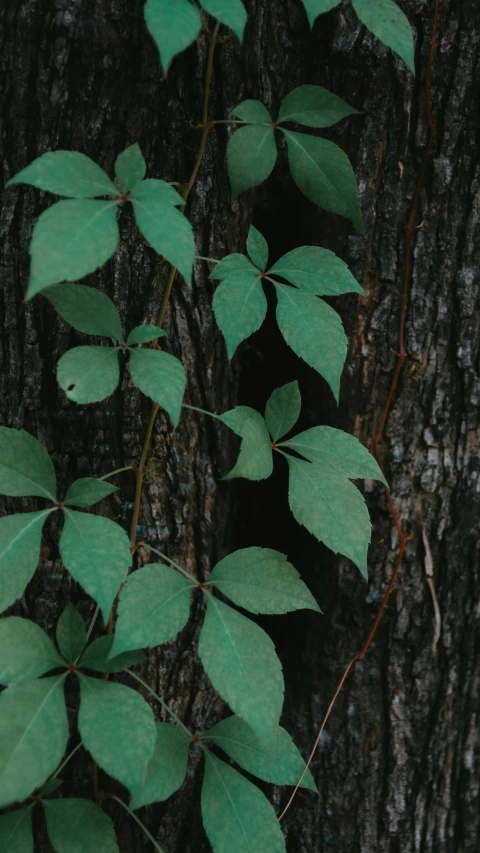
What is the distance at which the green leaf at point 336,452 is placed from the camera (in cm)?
100

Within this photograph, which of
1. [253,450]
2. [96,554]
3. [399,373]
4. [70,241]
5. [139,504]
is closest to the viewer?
[70,241]

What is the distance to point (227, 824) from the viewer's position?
0.97m

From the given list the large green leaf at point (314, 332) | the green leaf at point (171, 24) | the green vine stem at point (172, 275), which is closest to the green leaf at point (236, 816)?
the green vine stem at point (172, 275)

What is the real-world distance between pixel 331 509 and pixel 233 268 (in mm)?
358

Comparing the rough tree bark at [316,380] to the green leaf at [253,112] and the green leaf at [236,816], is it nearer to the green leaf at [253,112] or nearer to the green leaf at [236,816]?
the green leaf at [253,112]

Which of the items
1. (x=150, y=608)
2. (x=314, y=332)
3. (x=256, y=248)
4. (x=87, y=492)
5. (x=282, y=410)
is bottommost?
(x=150, y=608)

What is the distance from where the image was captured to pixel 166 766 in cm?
98

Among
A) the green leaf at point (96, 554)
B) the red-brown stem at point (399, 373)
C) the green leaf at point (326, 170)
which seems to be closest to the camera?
the green leaf at point (96, 554)

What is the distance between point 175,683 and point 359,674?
34 cm

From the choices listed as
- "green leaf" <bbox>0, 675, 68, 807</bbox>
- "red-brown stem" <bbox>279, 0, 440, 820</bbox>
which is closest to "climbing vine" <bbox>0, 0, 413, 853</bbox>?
"green leaf" <bbox>0, 675, 68, 807</bbox>

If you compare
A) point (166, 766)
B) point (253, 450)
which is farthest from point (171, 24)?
point (166, 766)

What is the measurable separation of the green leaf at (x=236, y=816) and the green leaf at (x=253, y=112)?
940 mm

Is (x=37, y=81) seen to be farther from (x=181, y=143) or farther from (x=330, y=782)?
(x=330, y=782)

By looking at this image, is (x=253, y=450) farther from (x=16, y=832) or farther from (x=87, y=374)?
(x=16, y=832)
